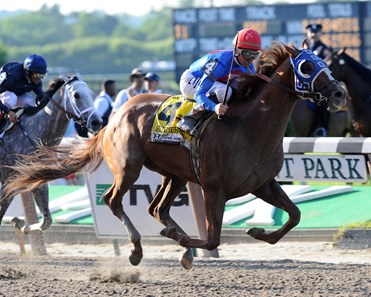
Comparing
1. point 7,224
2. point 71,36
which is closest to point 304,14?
point 7,224

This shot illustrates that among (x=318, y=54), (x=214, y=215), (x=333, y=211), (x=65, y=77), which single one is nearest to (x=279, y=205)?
(x=214, y=215)

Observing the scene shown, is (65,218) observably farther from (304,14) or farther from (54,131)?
(304,14)

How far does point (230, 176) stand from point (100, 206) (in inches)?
97.0

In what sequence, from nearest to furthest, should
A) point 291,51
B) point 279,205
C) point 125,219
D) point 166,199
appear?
1. point 291,51
2. point 279,205
3. point 125,219
4. point 166,199

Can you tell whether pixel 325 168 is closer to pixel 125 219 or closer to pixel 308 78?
pixel 125 219

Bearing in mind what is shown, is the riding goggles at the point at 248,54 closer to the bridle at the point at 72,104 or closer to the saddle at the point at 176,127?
the saddle at the point at 176,127

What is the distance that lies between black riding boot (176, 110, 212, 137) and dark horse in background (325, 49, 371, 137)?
5467 millimetres

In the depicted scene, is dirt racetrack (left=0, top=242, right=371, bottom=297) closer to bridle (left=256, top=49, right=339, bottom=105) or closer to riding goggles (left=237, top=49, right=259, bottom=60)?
bridle (left=256, top=49, right=339, bottom=105)

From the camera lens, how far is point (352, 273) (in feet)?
23.9

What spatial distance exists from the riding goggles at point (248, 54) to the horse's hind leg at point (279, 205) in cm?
94

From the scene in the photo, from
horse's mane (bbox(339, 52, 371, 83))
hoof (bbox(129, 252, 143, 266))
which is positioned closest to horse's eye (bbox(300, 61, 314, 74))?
hoof (bbox(129, 252, 143, 266))

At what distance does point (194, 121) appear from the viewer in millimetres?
7273

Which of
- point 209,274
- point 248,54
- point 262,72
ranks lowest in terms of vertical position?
point 209,274

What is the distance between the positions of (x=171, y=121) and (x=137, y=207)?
1723 millimetres
